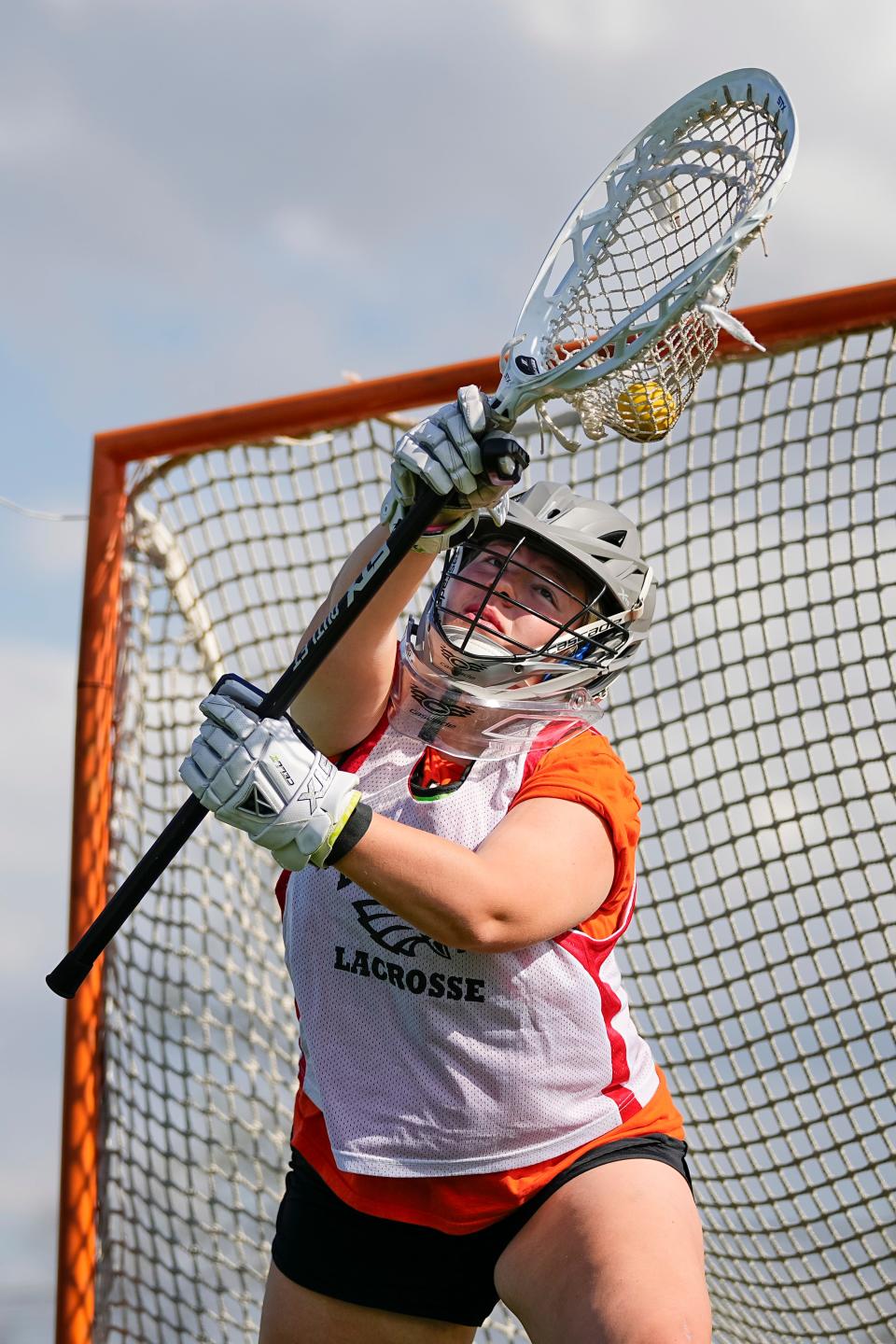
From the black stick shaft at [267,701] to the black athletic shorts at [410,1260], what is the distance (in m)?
0.61

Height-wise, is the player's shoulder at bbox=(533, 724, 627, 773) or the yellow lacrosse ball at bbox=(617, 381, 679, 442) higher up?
the yellow lacrosse ball at bbox=(617, 381, 679, 442)

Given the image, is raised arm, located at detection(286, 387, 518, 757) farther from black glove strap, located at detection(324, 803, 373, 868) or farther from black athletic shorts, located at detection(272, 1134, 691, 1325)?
black athletic shorts, located at detection(272, 1134, 691, 1325)

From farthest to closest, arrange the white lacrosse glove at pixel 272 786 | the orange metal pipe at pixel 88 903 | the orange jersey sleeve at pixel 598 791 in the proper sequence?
the orange metal pipe at pixel 88 903, the orange jersey sleeve at pixel 598 791, the white lacrosse glove at pixel 272 786

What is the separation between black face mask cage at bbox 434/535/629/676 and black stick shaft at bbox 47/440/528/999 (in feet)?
0.65

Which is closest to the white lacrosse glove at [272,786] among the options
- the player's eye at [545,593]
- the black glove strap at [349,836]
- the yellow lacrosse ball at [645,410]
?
the black glove strap at [349,836]

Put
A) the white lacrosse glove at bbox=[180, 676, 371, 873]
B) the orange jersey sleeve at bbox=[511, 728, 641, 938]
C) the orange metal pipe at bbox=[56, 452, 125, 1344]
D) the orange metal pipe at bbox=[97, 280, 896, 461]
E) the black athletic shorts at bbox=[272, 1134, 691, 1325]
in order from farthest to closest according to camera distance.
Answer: the orange metal pipe at bbox=[56, 452, 125, 1344] < the orange metal pipe at bbox=[97, 280, 896, 461] < the black athletic shorts at bbox=[272, 1134, 691, 1325] < the orange jersey sleeve at bbox=[511, 728, 641, 938] < the white lacrosse glove at bbox=[180, 676, 371, 873]

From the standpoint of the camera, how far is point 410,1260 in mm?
2273

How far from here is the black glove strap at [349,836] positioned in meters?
1.88

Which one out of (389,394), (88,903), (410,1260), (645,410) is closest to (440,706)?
(645,410)

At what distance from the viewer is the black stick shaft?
78.8 inches

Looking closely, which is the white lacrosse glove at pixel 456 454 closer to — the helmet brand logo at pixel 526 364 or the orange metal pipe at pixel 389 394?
the helmet brand logo at pixel 526 364

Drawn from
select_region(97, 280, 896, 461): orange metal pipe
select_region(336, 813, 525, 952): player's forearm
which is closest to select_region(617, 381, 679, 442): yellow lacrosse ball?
select_region(336, 813, 525, 952): player's forearm

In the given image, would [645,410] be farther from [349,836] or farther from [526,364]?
[349,836]

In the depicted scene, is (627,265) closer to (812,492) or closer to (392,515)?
(392,515)
